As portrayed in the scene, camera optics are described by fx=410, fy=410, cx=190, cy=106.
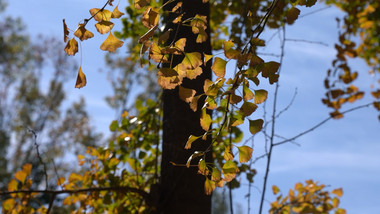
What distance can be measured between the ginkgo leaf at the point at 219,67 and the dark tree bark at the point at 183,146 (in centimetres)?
87

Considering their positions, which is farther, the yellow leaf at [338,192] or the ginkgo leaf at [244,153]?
the yellow leaf at [338,192]

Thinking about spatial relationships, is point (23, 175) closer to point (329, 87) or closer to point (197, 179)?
point (197, 179)

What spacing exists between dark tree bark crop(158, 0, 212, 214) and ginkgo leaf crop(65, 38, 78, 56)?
0.86 meters

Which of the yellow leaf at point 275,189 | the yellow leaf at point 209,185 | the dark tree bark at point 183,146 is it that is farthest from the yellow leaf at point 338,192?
the yellow leaf at point 209,185

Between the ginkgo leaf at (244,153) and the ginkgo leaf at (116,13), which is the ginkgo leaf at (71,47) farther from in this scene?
the ginkgo leaf at (244,153)

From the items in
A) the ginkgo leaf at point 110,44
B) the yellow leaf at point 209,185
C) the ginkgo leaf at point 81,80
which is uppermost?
the ginkgo leaf at point 110,44

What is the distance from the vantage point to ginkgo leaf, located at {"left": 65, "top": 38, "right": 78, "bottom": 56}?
1038mm

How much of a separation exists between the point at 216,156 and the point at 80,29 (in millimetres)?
1749

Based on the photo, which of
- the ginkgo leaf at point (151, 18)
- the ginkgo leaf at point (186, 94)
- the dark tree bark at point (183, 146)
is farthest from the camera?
the dark tree bark at point (183, 146)

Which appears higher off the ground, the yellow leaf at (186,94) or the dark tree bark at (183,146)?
the dark tree bark at (183,146)

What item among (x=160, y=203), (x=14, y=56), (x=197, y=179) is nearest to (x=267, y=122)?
(x=197, y=179)

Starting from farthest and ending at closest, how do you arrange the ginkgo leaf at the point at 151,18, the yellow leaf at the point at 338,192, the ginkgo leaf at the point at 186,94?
the yellow leaf at the point at 338,192 < the ginkgo leaf at the point at 186,94 < the ginkgo leaf at the point at 151,18

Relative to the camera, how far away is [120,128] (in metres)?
2.47

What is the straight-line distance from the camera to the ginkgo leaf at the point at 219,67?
3.33 ft
